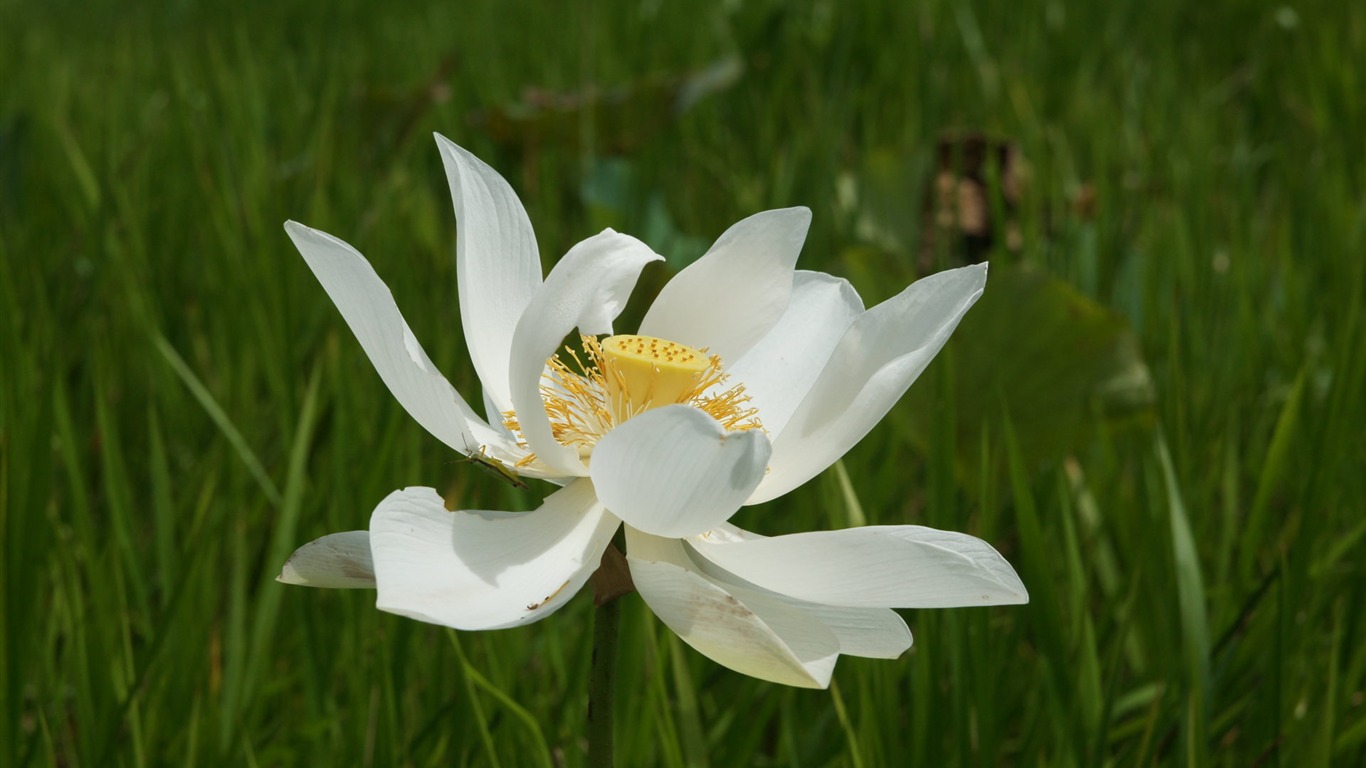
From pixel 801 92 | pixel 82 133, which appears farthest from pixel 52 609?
pixel 801 92

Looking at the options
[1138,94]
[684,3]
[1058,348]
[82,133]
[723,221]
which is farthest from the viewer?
[684,3]

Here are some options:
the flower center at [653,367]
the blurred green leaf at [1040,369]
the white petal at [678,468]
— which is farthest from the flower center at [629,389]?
the blurred green leaf at [1040,369]

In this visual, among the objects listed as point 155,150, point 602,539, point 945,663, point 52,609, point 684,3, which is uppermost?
point 684,3

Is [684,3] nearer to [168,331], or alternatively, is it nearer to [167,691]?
[168,331]

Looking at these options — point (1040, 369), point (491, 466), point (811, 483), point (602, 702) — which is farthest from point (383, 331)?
point (1040, 369)

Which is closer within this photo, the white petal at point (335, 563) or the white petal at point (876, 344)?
the white petal at point (335, 563)

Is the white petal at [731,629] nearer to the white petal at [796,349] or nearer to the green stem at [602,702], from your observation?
the green stem at [602,702]

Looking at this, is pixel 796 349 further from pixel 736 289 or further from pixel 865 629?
pixel 865 629

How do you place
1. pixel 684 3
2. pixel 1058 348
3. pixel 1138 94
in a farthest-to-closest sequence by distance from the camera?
pixel 684 3 < pixel 1138 94 < pixel 1058 348
